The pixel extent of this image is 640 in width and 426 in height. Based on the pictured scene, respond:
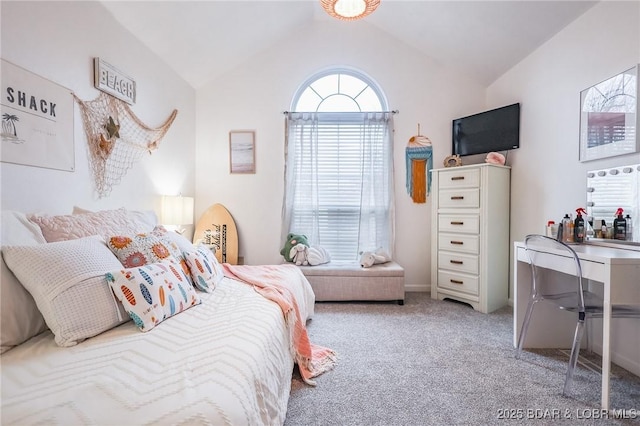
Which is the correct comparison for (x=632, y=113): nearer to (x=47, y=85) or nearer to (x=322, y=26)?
(x=322, y=26)

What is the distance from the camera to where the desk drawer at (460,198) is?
290 cm

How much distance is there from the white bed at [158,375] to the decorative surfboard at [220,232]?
2.13 meters

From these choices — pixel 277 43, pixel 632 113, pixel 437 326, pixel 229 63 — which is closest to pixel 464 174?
pixel 632 113

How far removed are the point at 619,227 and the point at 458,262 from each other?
135 cm

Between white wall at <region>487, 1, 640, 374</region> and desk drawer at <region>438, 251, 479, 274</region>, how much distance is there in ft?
1.69

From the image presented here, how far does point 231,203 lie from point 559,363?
3.36 m

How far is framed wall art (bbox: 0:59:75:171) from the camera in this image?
4.97ft

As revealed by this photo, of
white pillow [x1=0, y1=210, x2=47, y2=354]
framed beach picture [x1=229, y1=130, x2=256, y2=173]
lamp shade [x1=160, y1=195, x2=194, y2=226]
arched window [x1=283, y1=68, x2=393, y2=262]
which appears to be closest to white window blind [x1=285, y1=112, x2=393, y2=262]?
arched window [x1=283, y1=68, x2=393, y2=262]

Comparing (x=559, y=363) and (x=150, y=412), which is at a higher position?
(x=150, y=412)

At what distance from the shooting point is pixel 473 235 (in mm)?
2922

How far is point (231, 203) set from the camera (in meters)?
3.61

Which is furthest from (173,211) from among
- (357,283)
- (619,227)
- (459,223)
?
(619,227)

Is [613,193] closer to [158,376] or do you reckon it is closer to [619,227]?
[619,227]

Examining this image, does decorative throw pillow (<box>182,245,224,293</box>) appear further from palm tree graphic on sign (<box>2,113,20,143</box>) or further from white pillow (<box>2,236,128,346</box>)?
palm tree graphic on sign (<box>2,113,20,143</box>)
